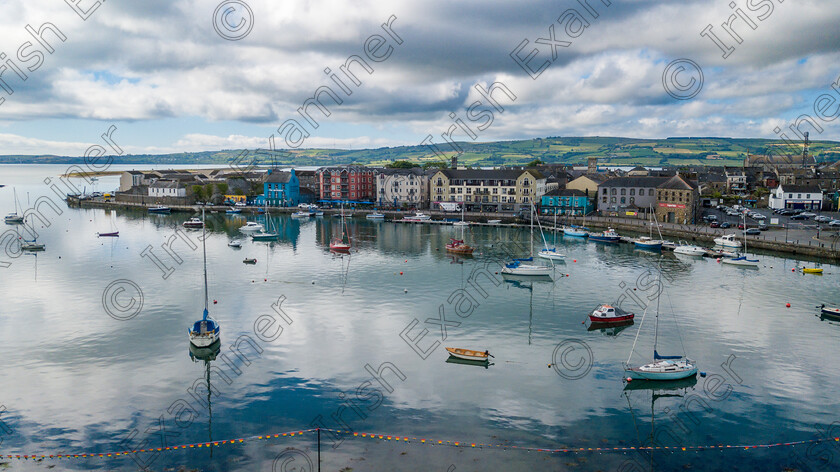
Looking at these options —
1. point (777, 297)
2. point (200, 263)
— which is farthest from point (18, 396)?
point (777, 297)

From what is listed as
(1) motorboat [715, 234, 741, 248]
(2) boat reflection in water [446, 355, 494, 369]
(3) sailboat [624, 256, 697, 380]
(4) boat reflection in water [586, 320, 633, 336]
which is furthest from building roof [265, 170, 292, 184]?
(3) sailboat [624, 256, 697, 380]

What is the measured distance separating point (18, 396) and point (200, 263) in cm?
3076

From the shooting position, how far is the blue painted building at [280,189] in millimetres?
113750

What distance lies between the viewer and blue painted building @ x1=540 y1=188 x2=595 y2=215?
9269 centimetres

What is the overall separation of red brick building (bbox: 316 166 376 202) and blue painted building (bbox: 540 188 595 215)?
115ft

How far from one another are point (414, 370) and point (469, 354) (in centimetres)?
306

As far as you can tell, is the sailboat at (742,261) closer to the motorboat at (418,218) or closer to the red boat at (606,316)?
the red boat at (606,316)

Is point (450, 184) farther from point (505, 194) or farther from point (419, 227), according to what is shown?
point (419, 227)

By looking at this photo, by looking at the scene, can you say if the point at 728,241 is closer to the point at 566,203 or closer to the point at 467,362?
the point at 566,203

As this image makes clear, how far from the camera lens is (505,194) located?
9812 centimetres

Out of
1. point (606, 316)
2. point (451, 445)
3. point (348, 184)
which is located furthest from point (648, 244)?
point (348, 184)

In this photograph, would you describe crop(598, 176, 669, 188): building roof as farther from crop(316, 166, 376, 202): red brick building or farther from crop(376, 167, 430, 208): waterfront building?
crop(316, 166, 376, 202): red brick building

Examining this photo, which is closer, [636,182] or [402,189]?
[636,182]

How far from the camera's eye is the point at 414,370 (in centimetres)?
2806
